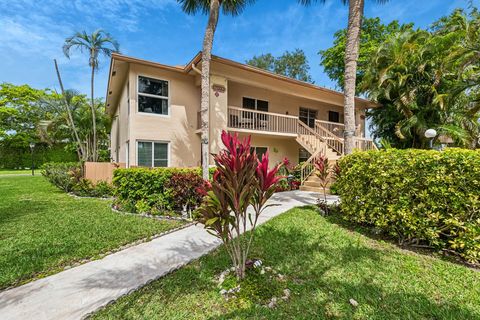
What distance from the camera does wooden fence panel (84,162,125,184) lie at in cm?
1130

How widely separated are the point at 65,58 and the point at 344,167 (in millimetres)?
17223

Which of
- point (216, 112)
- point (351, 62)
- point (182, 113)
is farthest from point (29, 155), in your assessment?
point (351, 62)

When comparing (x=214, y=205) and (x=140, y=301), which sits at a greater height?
(x=214, y=205)

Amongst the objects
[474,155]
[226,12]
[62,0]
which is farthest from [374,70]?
[62,0]

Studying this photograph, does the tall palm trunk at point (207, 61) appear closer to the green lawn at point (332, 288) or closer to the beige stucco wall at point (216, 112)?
the beige stucco wall at point (216, 112)

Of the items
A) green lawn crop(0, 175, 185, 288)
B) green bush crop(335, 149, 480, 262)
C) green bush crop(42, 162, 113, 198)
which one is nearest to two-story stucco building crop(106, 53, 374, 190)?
green bush crop(42, 162, 113, 198)

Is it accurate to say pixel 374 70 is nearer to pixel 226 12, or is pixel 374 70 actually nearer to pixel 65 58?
pixel 226 12

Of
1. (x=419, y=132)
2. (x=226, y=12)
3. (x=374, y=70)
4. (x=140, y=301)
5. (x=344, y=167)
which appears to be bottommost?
(x=140, y=301)

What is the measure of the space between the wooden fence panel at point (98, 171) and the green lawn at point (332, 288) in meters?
9.49

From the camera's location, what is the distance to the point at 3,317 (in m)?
2.63

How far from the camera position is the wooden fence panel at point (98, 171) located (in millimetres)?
11305

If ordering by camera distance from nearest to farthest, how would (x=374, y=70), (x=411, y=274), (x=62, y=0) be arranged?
(x=411, y=274)
(x=62, y=0)
(x=374, y=70)

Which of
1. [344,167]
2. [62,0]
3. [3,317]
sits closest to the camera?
[3,317]

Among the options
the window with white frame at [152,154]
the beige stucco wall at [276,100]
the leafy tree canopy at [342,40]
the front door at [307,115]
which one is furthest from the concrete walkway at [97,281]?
the leafy tree canopy at [342,40]
